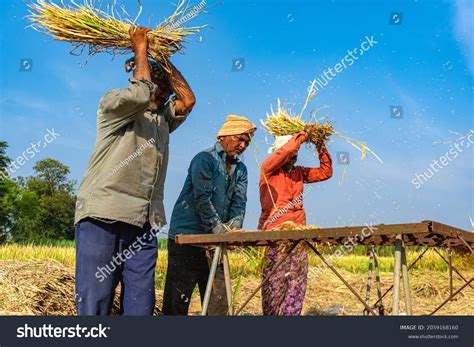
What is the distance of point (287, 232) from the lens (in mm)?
3266

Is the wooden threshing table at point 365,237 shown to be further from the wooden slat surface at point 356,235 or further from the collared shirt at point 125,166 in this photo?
the collared shirt at point 125,166

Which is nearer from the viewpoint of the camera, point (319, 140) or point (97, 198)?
point (97, 198)

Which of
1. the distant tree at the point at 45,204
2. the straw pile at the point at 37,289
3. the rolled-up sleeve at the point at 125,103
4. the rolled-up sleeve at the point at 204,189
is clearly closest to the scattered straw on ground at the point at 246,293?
the straw pile at the point at 37,289

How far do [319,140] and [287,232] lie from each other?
241cm

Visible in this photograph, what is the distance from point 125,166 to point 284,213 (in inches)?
76.1

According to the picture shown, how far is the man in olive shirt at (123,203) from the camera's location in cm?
322

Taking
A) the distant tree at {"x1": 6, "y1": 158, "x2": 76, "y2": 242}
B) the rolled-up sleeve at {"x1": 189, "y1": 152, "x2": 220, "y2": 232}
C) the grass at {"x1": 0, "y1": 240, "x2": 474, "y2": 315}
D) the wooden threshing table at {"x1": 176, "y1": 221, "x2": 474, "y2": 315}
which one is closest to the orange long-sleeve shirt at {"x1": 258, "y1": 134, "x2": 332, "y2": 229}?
the grass at {"x1": 0, "y1": 240, "x2": 474, "y2": 315}

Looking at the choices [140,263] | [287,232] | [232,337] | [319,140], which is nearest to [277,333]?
[232,337]

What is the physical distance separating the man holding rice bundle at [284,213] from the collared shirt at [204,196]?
421 millimetres

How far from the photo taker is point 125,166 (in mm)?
3299

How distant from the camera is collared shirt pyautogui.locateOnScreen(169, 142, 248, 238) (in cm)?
434

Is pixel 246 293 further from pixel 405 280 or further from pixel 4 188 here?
pixel 4 188

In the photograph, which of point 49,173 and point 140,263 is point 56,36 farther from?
point 49,173

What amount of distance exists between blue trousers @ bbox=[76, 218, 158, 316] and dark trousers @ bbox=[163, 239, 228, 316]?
3.04 feet
